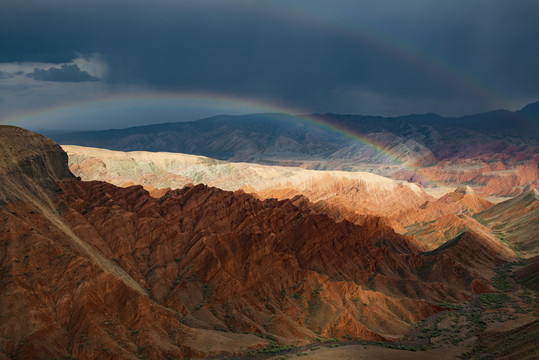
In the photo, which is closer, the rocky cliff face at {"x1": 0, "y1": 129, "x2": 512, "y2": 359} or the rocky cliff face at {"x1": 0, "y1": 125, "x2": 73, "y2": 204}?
the rocky cliff face at {"x1": 0, "y1": 129, "x2": 512, "y2": 359}

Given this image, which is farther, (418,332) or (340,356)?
(418,332)

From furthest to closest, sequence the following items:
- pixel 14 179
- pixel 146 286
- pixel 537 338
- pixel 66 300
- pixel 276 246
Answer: pixel 276 246 → pixel 146 286 → pixel 14 179 → pixel 66 300 → pixel 537 338

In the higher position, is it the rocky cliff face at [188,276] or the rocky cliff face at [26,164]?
the rocky cliff face at [26,164]

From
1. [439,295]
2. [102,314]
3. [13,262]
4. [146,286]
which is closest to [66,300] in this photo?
[102,314]

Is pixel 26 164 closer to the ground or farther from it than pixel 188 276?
farther from it

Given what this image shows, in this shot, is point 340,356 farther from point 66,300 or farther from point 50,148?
point 50,148

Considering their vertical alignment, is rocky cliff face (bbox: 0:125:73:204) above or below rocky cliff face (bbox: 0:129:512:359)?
above

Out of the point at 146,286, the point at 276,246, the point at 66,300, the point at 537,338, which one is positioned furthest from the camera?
the point at 276,246

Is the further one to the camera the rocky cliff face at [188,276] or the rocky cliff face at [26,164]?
the rocky cliff face at [26,164]
